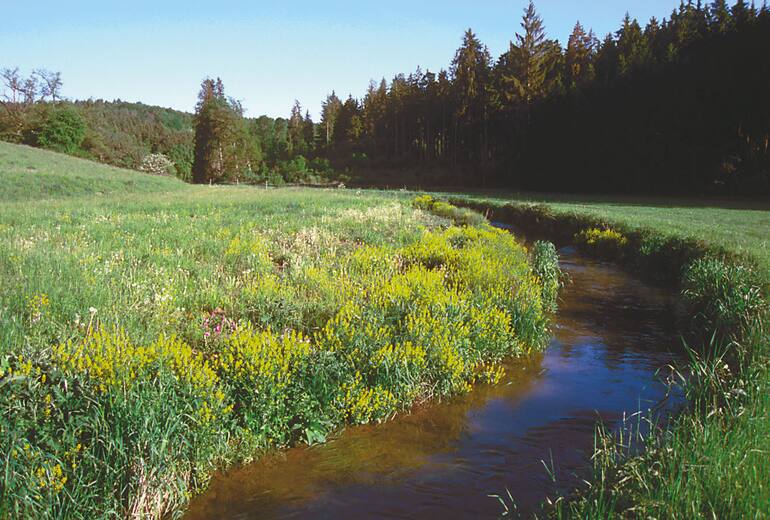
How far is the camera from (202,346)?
547 centimetres

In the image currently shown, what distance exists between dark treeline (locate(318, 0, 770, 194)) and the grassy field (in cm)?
3242

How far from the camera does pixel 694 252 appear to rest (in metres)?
11.3

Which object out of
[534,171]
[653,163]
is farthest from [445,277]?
[534,171]

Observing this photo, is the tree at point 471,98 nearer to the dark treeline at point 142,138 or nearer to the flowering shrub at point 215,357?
the dark treeline at point 142,138

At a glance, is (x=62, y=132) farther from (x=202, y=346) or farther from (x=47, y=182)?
(x=202, y=346)

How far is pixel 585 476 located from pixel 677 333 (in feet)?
17.5

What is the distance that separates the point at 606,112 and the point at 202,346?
45.2m

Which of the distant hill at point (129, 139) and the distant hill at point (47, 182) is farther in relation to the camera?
the distant hill at point (129, 139)

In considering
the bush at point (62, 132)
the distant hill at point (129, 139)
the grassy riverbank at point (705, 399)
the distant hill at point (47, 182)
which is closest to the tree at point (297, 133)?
the distant hill at point (129, 139)

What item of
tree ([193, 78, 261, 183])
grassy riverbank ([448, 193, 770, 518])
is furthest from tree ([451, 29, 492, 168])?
grassy riverbank ([448, 193, 770, 518])

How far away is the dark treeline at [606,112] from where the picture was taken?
1347 inches

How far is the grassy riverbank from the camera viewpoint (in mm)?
3082

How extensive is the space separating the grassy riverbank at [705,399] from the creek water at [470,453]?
1.57 ft

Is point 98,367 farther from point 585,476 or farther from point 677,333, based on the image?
point 677,333
